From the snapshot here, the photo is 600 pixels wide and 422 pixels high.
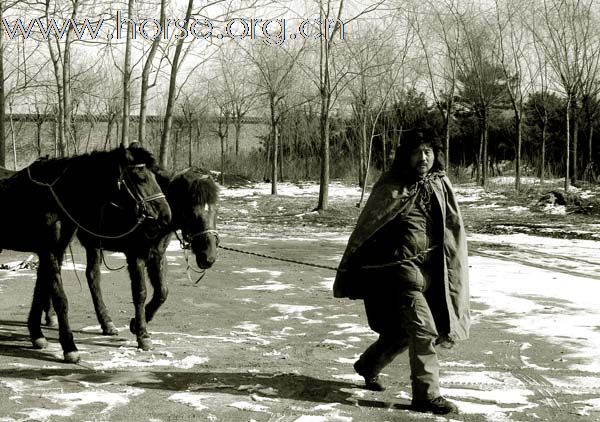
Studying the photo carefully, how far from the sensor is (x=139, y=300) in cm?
643

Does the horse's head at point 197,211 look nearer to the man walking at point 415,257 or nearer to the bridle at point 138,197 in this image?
the bridle at point 138,197

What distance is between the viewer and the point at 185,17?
15.9 m

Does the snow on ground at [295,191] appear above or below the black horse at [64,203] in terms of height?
below

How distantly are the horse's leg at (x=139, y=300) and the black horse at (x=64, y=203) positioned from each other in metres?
0.39

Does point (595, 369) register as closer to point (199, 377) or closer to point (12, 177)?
point (199, 377)

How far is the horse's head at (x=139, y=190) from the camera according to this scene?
613 cm

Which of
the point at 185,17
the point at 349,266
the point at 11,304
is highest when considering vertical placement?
the point at 185,17

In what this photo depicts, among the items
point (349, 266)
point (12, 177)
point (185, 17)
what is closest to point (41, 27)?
point (185, 17)

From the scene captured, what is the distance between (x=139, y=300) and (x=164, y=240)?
635 millimetres

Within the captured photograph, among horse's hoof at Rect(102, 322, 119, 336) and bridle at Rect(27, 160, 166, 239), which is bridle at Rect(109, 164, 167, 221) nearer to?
bridle at Rect(27, 160, 166, 239)

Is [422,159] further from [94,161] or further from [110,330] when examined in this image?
[110,330]

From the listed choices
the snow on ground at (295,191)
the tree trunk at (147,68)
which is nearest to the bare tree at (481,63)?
the snow on ground at (295,191)

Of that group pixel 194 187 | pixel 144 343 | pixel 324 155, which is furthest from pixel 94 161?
pixel 324 155

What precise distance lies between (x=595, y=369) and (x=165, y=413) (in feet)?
11.6
